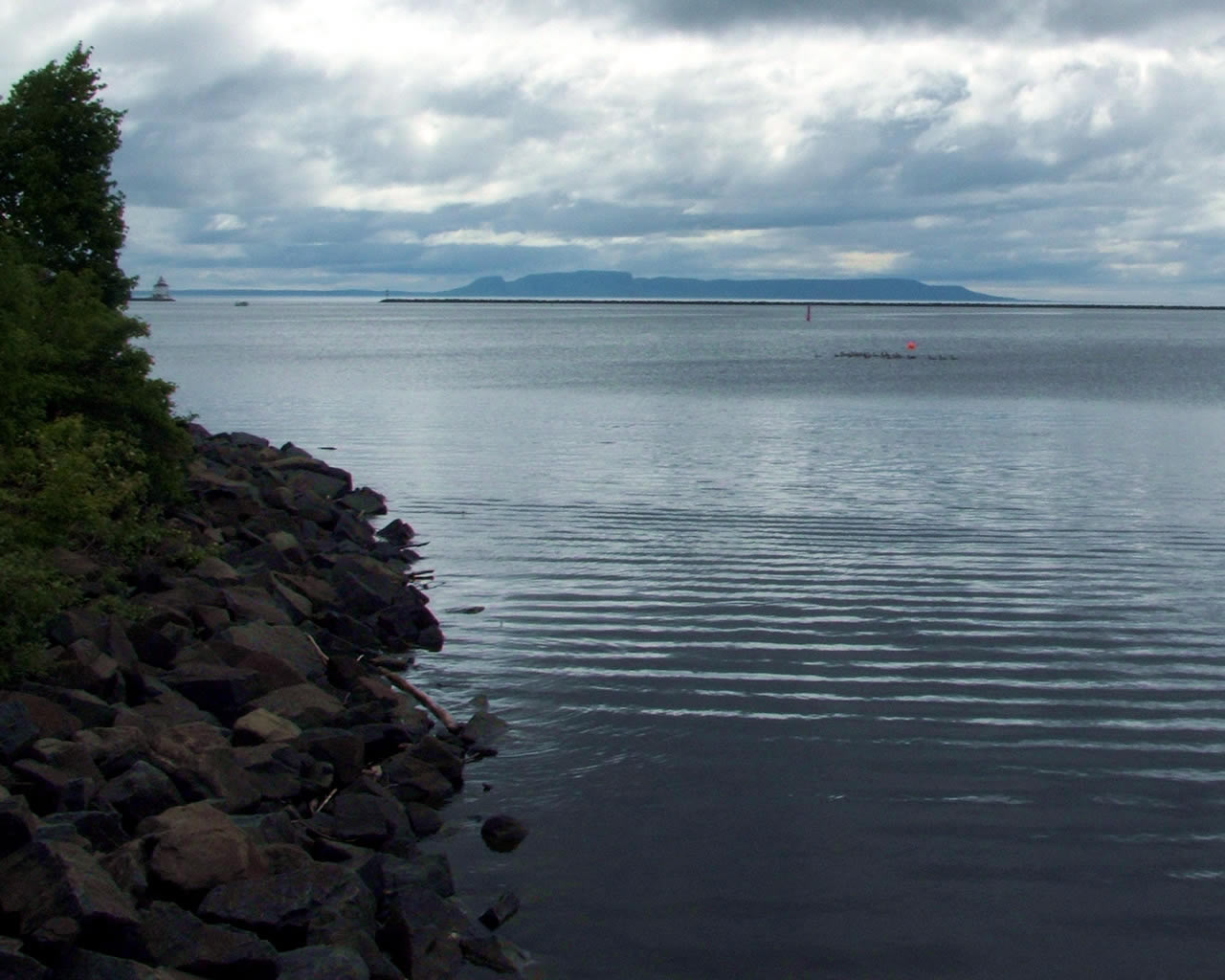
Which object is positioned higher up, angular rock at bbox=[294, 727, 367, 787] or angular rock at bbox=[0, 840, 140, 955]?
angular rock at bbox=[0, 840, 140, 955]

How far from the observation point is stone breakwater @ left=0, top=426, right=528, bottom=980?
7375mm

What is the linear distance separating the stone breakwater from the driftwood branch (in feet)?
0.15

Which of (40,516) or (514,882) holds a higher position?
(40,516)

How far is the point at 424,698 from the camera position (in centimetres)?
1273

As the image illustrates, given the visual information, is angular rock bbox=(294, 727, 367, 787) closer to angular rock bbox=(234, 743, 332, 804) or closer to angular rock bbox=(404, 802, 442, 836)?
angular rock bbox=(234, 743, 332, 804)

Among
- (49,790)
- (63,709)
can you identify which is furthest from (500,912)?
(63,709)

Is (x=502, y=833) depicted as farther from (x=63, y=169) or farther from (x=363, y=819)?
(x=63, y=169)

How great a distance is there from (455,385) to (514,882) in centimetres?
5155

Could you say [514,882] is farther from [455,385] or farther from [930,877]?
[455,385]

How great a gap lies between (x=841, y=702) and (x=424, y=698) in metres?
3.77

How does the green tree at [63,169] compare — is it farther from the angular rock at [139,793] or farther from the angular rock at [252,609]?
the angular rock at [139,793]

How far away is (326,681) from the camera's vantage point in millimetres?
12938

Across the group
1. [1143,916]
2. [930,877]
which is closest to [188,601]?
[930,877]

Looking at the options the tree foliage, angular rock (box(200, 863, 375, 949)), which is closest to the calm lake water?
angular rock (box(200, 863, 375, 949))
